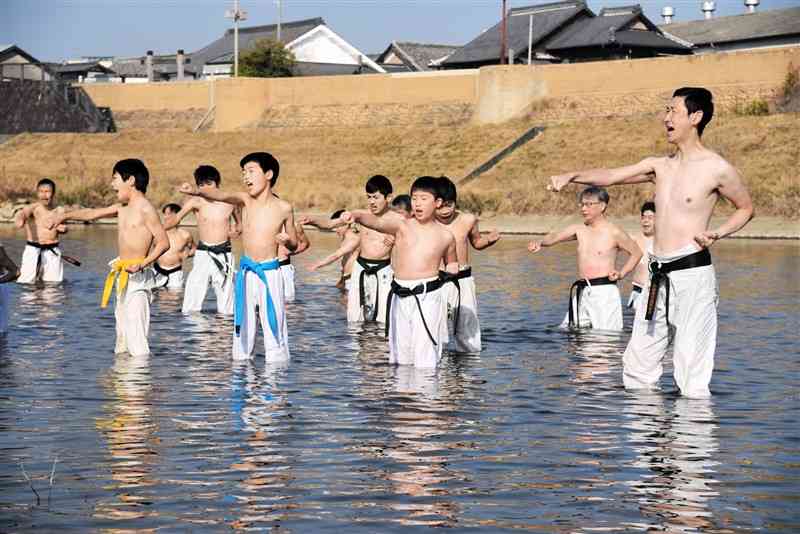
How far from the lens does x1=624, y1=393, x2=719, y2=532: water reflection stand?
7.41 metres

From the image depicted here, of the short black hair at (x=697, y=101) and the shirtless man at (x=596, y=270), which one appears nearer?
the short black hair at (x=697, y=101)

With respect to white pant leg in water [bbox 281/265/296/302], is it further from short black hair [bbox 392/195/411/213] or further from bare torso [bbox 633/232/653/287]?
bare torso [bbox 633/232/653/287]

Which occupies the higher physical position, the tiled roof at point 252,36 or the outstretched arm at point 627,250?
the tiled roof at point 252,36

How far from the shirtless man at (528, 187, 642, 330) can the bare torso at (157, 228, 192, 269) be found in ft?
26.5

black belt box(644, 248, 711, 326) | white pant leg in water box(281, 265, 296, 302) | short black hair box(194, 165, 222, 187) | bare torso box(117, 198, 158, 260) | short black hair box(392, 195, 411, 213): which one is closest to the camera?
black belt box(644, 248, 711, 326)

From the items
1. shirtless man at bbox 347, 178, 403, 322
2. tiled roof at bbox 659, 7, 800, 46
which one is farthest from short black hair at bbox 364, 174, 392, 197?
tiled roof at bbox 659, 7, 800, 46

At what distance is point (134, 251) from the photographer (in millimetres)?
13875

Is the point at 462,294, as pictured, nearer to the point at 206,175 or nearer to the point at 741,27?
the point at 206,175

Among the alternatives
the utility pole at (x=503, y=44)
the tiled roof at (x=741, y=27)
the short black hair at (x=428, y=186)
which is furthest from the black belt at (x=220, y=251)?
the tiled roof at (x=741, y=27)

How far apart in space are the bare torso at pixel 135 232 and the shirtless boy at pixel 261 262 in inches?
33.0

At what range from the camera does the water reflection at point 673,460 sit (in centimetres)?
741

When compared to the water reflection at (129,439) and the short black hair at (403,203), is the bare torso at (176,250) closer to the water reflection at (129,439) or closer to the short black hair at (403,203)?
the short black hair at (403,203)

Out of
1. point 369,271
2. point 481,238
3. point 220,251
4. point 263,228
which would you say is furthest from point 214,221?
point 263,228

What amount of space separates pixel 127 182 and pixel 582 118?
48.7 metres
